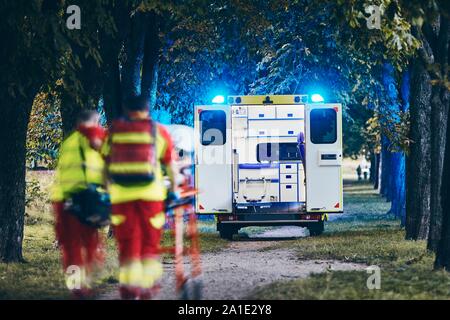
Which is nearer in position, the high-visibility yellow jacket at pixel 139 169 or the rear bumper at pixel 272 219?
the high-visibility yellow jacket at pixel 139 169

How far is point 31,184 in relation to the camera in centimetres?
2856

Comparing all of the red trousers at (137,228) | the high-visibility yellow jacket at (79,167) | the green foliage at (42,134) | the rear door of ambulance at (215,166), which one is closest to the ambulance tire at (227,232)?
the rear door of ambulance at (215,166)

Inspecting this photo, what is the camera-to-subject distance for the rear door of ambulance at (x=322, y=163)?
21953 mm

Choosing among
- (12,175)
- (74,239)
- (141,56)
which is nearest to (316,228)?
(141,56)

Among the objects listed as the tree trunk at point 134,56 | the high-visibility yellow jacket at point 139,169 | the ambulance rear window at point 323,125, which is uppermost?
the tree trunk at point 134,56

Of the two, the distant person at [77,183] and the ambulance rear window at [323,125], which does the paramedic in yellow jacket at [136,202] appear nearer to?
the distant person at [77,183]

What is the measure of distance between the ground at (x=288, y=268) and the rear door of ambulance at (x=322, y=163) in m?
0.77

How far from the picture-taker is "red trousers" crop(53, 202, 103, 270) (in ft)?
38.8

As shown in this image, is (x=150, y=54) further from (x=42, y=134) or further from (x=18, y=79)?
(x=42, y=134)

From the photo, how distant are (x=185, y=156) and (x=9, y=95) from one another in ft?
49.3

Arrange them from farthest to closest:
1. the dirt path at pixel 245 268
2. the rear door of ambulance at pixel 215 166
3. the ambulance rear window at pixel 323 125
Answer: the rear door of ambulance at pixel 215 166 < the ambulance rear window at pixel 323 125 < the dirt path at pixel 245 268

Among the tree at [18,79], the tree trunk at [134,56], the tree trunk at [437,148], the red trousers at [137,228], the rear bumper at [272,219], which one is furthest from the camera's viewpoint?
the rear bumper at [272,219]

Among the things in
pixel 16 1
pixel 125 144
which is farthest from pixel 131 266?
pixel 16 1

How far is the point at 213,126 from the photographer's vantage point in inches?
876
